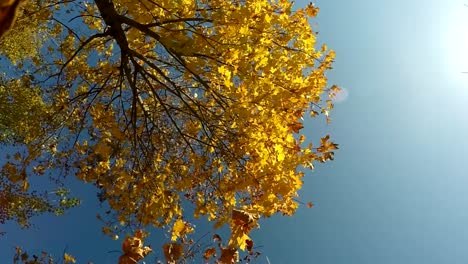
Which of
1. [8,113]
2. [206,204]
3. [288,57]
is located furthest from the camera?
[8,113]

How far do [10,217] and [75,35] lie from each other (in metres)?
10.1

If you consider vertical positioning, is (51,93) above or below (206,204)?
above

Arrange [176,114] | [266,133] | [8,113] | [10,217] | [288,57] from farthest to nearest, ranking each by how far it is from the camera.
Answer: [10,217]
[8,113]
[176,114]
[288,57]
[266,133]

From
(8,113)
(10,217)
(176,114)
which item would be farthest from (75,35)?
(10,217)

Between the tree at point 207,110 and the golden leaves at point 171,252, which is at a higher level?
the tree at point 207,110

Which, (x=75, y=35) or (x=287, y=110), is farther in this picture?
(x=75, y=35)

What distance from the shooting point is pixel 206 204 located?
26.0 ft

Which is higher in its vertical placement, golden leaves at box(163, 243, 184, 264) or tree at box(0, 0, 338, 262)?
tree at box(0, 0, 338, 262)

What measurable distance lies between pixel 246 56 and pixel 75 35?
4.60m

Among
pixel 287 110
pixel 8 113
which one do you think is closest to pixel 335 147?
pixel 287 110

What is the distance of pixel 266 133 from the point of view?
6.57 metres

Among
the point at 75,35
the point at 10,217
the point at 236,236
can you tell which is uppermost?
the point at 10,217

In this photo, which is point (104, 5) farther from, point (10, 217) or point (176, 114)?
point (10, 217)

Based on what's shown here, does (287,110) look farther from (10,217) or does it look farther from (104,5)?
(10,217)
